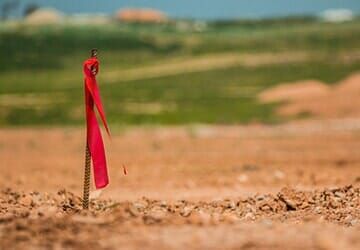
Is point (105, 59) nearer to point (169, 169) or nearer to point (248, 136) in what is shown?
point (248, 136)

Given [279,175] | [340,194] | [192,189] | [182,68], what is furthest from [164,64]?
[340,194]

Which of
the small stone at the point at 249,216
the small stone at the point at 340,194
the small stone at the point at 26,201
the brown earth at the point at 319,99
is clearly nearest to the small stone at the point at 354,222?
the small stone at the point at 249,216

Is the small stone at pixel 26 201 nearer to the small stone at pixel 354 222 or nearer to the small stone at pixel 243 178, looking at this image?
the small stone at pixel 354 222

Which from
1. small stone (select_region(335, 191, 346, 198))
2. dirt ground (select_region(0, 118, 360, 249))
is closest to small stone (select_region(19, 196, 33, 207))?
dirt ground (select_region(0, 118, 360, 249))

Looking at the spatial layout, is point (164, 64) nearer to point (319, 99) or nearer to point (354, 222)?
point (319, 99)

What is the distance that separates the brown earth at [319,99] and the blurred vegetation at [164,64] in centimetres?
132

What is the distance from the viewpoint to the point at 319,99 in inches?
1762

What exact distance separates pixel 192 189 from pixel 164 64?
242 feet

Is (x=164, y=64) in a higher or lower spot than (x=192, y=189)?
higher

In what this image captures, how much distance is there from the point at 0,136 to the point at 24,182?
64.6 feet

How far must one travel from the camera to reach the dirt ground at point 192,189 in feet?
21.7

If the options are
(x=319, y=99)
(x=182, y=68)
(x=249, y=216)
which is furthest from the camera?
(x=182, y=68)

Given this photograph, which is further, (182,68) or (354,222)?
(182,68)

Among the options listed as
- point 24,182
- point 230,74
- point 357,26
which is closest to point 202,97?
point 230,74
